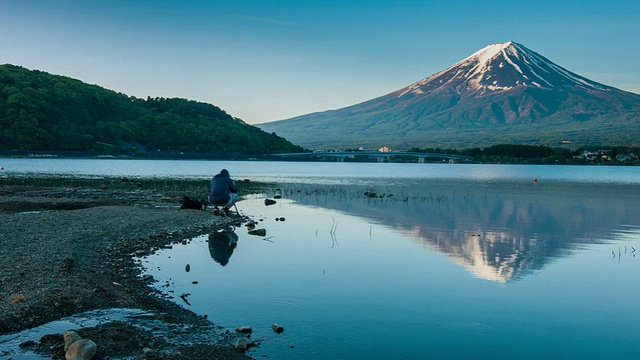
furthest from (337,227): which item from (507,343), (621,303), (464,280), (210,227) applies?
(507,343)

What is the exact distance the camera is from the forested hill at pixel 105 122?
120688mm

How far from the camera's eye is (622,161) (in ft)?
539

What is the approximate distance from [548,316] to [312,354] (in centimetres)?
576

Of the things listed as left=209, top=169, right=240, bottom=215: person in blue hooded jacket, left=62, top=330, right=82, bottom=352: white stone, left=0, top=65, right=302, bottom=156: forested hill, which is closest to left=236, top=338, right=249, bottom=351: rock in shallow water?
left=62, top=330, right=82, bottom=352: white stone

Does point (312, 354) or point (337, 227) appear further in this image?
point (337, 227)

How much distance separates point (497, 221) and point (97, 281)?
23877 millimetres

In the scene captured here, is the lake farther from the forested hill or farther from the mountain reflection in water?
the forested hill

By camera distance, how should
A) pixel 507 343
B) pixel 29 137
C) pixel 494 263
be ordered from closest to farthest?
pixel 507 343 → pixel 494 263 → pixel 29 137

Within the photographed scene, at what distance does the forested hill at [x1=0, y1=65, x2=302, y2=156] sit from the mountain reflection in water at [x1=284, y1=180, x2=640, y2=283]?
95.9 metres

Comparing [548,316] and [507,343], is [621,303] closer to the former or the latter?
[548,316]

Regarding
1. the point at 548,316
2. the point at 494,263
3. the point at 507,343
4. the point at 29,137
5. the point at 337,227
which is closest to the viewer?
the point at 507,343

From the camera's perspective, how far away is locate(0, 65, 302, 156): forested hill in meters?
121

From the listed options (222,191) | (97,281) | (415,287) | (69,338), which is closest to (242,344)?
(69,338)

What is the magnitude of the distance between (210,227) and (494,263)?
11.3 m
